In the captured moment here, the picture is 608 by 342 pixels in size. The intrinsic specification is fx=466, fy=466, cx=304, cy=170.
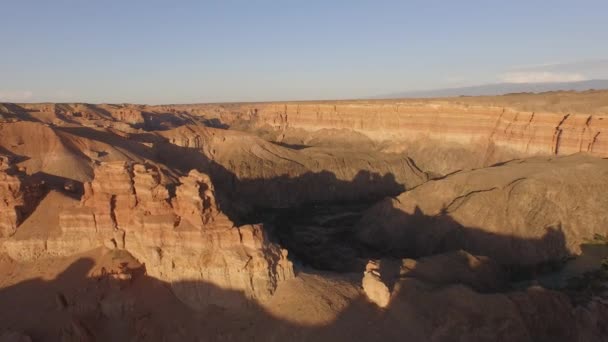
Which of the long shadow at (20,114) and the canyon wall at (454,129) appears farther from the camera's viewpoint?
the long shadow at (20,114)

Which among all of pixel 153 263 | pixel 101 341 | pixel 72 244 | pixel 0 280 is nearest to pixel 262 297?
pixel 153 263

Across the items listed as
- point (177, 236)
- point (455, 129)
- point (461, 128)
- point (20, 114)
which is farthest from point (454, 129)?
point (20, 114)

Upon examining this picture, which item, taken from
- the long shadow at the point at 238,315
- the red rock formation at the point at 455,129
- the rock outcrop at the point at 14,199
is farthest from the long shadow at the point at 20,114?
the long shadow at the point at 238,315

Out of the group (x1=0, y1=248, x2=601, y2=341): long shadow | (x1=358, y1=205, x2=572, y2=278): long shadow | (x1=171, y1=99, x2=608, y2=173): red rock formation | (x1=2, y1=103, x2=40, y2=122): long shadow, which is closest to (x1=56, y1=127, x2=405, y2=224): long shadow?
(x1=171, y1=99, x2=608, y2=173): red rock formation

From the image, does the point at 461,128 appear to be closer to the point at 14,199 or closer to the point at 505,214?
the point at 505,214

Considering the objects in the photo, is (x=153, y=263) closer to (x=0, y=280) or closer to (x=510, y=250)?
(x=0, y=280)

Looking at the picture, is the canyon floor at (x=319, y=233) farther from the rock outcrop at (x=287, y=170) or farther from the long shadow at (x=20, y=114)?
the long shadow at (x=20, y=114)
